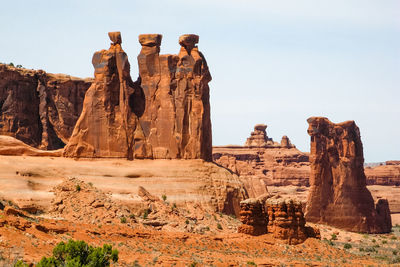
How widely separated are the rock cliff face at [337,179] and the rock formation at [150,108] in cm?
1658

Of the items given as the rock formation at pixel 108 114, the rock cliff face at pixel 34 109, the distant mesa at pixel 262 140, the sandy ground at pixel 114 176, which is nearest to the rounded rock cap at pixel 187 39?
the rock formation at pixel 108 114

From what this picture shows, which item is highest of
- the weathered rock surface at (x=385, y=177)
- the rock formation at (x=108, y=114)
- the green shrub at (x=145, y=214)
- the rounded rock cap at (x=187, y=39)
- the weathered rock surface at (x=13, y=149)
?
the rounded rock cap at (x=187, y=39)

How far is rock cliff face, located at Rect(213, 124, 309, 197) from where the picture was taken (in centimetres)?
13150

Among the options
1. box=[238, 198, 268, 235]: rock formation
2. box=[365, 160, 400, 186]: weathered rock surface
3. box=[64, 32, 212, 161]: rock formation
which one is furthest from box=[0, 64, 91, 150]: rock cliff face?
box=[365, 160, 400, 186]: weathered rock surface

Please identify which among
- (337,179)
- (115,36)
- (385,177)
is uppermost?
(115,36)

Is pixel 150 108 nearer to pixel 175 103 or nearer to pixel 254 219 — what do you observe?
pixel 175 103

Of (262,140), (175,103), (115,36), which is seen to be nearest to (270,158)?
(262,140)

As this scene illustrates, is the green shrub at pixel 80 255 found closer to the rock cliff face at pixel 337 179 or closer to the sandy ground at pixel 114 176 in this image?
the sandy ground at pixel 114 176

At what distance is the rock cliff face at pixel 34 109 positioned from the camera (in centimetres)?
9369

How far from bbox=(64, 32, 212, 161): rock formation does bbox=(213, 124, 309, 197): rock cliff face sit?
167ft

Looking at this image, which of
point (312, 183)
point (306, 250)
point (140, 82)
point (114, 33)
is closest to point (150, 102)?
point (140, 82)

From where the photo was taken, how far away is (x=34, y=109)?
9625cm

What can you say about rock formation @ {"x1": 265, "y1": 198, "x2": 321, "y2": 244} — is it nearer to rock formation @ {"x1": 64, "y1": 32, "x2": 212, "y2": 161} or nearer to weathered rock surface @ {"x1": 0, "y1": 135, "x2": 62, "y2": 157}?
rock formation @ {"x1": 64, "y1": 32, "x2": 212, "y2": 161}

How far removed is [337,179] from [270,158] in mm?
59405
